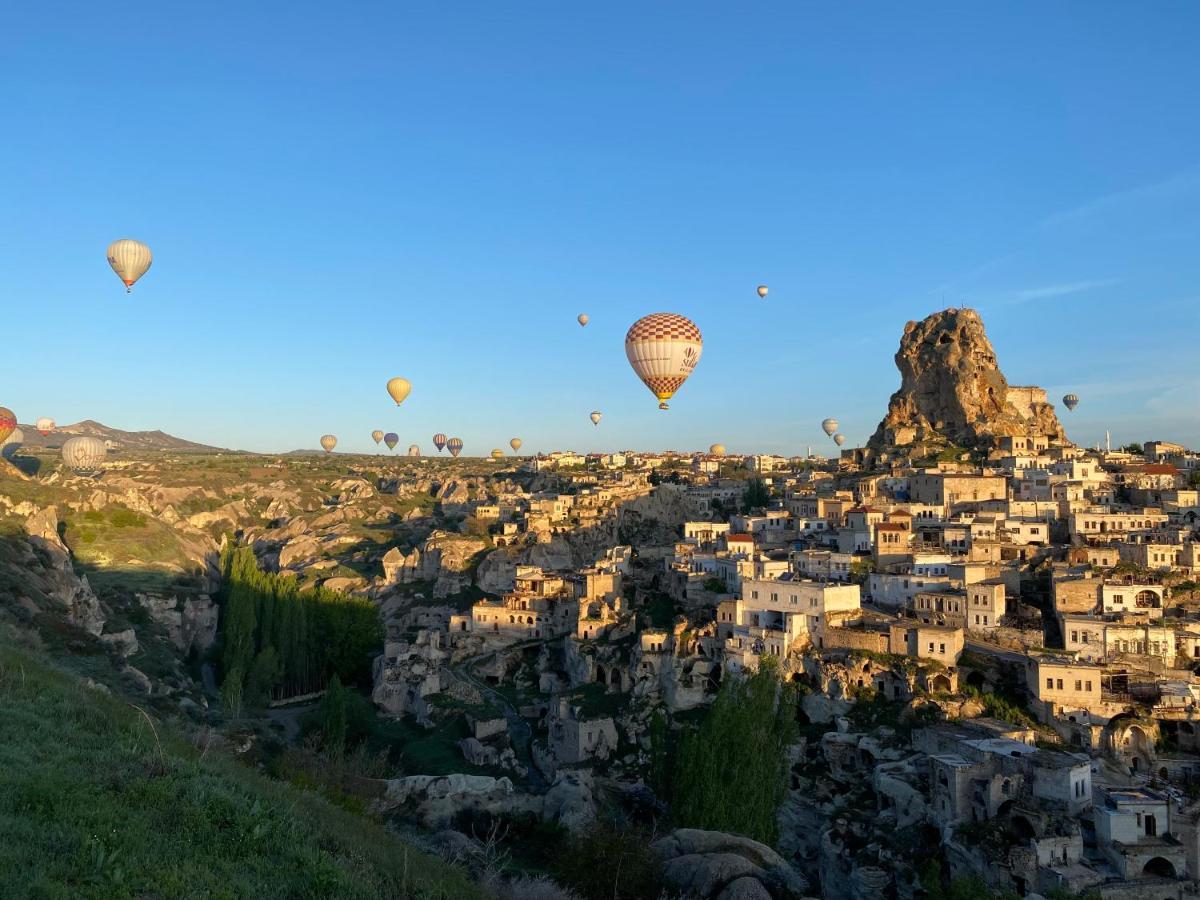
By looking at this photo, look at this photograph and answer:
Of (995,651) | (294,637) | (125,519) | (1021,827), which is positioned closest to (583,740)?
(995,651)

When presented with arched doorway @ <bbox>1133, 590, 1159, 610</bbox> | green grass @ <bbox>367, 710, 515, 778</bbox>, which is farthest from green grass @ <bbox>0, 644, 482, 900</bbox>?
arched doorway @ <bbox>1133, 590, 1159, 610</bbox>

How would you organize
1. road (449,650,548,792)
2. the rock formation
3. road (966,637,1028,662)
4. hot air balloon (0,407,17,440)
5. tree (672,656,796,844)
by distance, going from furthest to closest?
1. hot air balloon (0,407,17,440)
2. the rock formation
3. road (449,650,548,792)
4. road (966,637,1028,662)
5. tree (672,656,796,844)

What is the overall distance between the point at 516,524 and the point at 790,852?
39456 mm

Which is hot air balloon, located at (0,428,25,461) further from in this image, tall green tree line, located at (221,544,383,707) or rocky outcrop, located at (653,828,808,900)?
rocky outcrop, located at (653,828,808,900)

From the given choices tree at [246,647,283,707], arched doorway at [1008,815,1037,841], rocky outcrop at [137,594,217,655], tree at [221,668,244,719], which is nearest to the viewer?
arched doorway at [1008,815,1037,841]

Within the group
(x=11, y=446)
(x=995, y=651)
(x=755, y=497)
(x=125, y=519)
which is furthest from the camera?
(x=11, y=446)

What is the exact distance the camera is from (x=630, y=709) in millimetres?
36094

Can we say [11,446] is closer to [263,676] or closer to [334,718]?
[263,676]

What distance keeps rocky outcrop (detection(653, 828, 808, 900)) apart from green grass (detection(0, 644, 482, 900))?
472 cm

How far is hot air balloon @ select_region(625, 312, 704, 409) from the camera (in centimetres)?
5234

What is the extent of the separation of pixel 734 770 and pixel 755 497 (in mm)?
40711

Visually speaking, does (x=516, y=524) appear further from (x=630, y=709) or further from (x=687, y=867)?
(x=687, y=867)

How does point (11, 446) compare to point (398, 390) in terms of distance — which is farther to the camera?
point (11, 446)

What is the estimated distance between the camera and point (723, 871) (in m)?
14.8
